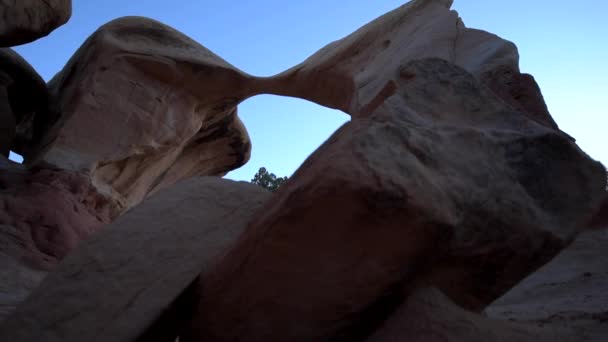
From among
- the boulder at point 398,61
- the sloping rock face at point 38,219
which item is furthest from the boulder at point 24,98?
the boulder at point 398,61

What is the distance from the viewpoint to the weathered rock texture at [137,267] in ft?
5.76

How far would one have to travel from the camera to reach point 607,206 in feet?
11.3

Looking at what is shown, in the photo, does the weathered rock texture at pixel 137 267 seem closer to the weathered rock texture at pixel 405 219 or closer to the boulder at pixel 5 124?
the weathered rock texture at pixel 405 219

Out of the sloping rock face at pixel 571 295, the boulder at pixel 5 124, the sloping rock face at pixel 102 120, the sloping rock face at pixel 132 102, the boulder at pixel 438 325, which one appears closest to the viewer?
the boulder at pixel 438 325

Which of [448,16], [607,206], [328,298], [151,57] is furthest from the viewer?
[151,57]

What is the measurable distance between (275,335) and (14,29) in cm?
557

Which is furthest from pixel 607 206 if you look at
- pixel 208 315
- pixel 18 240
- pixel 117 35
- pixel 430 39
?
pixel 117 35

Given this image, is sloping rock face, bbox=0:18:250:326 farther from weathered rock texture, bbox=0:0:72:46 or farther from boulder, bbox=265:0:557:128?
boulder, bbox=265:0:557:128

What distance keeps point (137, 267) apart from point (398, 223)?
108 centimetres

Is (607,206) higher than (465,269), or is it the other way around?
(607,206)

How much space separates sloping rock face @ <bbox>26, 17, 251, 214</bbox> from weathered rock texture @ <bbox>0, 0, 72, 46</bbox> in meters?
0.89

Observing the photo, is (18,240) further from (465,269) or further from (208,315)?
Result: (465,269)

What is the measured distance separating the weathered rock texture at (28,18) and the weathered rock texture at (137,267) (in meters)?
4.49

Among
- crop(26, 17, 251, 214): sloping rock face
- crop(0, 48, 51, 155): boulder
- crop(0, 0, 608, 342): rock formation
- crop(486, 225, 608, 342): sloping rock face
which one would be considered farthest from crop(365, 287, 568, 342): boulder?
crop(0, 48, 51, 155): boulder
